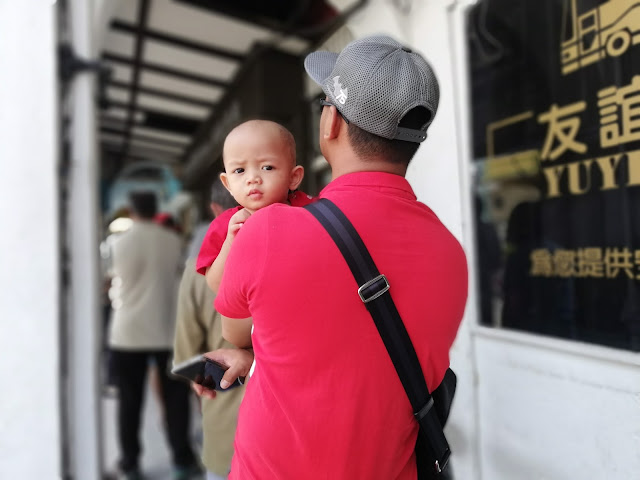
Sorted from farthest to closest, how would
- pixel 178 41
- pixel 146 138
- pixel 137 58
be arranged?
pixel 146 138, pixel 137 58, pixel 178 41

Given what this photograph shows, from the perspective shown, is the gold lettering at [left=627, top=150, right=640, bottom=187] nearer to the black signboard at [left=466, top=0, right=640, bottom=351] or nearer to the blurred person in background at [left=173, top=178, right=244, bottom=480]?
the black signboard at [left=466, top=0, right=640, bottom=351]

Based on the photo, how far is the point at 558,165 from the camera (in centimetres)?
184

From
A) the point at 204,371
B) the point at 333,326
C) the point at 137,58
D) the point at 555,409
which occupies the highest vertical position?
the point at 137,58

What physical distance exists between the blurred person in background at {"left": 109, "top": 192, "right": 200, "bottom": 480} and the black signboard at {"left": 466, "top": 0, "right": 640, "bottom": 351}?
5.83ft

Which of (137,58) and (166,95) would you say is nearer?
(137,58)

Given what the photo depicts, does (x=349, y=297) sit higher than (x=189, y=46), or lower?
lower

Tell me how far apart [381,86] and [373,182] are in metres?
0.19

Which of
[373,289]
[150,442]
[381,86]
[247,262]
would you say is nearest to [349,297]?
[373,289]

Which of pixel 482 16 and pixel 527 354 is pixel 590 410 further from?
pixel 482 16

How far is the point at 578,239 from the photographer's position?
1772 millimetres

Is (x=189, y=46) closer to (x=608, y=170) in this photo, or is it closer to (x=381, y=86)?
(x=608, y=170)

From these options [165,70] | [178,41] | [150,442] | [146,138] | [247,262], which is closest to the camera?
[247,262]

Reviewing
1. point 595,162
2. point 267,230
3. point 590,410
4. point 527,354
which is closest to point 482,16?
point 595,162

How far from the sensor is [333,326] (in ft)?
2.64
